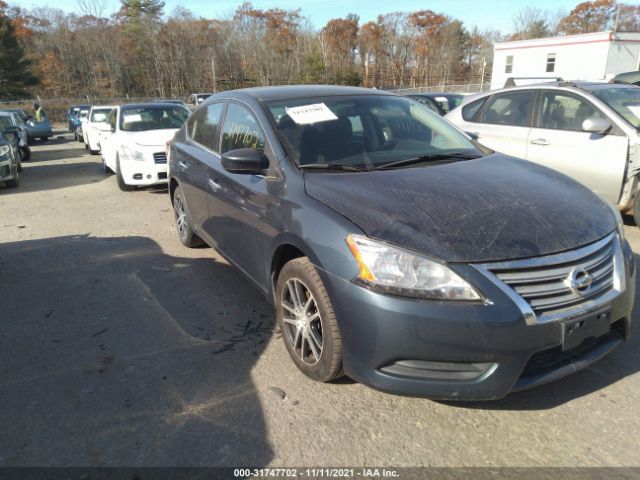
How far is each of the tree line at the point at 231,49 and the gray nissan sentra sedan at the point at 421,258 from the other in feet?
164

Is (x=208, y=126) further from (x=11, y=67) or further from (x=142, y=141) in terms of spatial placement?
(x=11, y=67)

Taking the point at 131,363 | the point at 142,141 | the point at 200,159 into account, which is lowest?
the point at 131,363

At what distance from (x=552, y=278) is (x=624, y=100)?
476 centimetres

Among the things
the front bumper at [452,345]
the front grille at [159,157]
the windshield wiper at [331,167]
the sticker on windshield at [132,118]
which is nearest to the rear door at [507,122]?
the windshield wiper at [331,167]

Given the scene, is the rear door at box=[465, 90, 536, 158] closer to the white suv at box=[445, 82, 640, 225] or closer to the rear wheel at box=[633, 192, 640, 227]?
the white suv at box=[445, 82, 640, 225]

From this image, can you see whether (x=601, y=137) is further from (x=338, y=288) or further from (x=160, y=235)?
(x=160, y=235)

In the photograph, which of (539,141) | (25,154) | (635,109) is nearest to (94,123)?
(25,154)

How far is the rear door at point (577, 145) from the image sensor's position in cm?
544

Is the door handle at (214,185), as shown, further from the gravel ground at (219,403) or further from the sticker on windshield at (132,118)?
the sticker on windshield at (132,118)

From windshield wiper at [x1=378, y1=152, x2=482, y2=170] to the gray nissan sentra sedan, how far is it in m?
0.02

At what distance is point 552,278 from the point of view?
7.48ft

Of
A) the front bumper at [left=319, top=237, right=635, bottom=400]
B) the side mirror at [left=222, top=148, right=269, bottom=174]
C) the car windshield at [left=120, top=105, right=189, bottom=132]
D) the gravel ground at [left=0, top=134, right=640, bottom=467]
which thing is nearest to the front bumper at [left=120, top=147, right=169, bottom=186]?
the car windshield at [left=120, top=105, right=189, bottom=132]

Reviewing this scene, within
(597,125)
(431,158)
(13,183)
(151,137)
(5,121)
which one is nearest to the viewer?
(431,158)

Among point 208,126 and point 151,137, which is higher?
point 208,126
